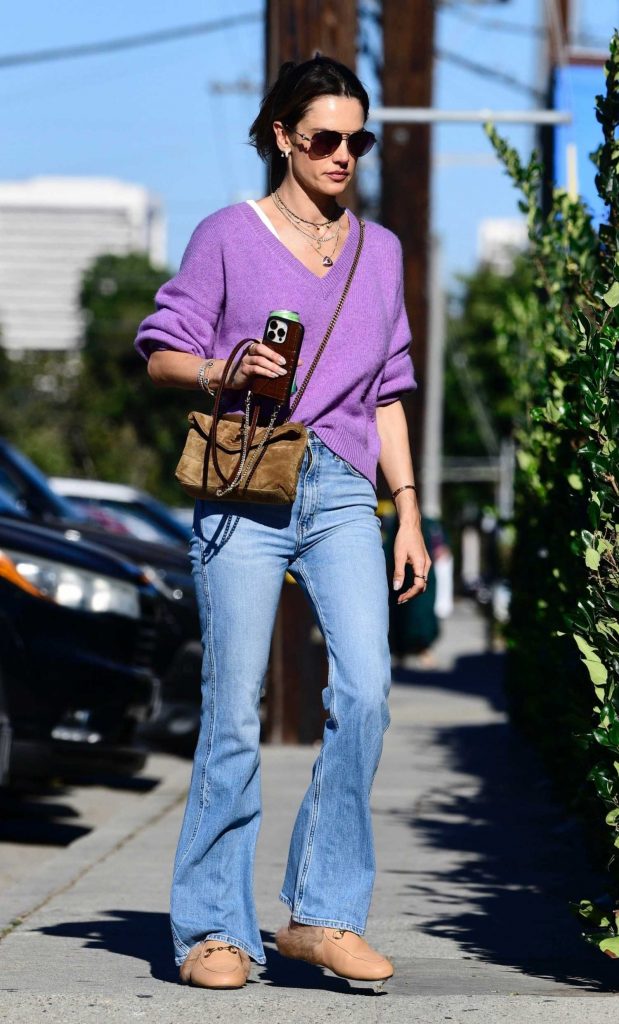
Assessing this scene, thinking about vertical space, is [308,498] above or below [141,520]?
above

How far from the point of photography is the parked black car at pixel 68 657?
6.46 meters

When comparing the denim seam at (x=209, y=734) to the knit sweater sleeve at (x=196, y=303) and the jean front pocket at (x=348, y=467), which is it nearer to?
the jean front pocket at (x=348, y=467)

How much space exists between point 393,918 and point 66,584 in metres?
2.38

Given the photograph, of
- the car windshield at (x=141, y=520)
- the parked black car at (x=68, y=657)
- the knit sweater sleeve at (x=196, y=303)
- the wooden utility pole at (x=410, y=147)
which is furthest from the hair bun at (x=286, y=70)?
the wooden utility pole at (x=410, y=147)

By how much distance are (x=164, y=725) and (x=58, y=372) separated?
52.1 meters

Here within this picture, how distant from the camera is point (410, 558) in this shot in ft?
12.8

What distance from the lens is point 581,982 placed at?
13.1 feet

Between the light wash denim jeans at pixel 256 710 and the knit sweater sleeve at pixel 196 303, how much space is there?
12.9 inches

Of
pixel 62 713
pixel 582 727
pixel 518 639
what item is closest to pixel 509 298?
pixel 518 639

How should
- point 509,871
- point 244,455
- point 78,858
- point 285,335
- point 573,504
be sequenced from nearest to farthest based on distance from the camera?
point 285,335 < point 244,455 < point 573,504 < point 509,871 < point 78,858

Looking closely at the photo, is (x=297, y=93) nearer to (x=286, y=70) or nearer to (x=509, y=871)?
(x=286, y=70)

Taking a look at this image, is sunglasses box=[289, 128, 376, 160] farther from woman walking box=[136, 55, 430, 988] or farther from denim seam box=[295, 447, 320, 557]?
denim seam box=[295, 447, 320, 557]

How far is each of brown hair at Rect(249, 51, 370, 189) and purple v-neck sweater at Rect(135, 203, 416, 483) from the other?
0.16 meters

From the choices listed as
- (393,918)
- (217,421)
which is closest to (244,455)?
(217,421)
